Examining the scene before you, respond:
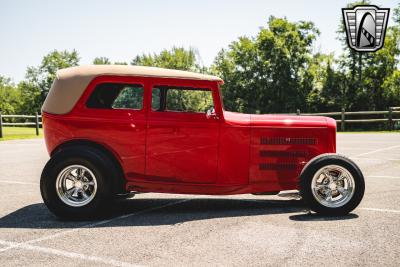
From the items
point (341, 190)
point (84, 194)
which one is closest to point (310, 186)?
point (341, 190)

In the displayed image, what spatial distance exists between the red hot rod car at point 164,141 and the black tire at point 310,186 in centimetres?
1

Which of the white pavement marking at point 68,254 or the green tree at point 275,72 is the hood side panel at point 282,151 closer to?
the white pavement marking at point 68,254

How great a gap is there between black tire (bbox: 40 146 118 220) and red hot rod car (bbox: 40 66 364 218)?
0.03 m

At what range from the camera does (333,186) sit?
17.3 ft

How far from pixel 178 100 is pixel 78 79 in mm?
1340

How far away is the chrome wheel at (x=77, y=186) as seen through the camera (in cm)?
504

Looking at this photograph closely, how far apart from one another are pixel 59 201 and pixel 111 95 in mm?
1495

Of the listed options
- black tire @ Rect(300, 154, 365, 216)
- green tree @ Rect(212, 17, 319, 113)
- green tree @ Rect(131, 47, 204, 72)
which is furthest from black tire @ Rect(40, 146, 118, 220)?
green tree @ Rect(131, 47, 204, 72)

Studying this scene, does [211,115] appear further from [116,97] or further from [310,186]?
[310,186]

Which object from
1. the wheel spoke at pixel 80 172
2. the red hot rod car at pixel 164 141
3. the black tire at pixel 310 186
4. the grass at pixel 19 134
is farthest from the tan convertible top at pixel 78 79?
the grass at pixel 19 134

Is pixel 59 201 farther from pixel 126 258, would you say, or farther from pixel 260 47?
pixel 260 47

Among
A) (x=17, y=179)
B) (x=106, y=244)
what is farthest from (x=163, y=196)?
(x=17, y=179)

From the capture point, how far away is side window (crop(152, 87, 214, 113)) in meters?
5.26

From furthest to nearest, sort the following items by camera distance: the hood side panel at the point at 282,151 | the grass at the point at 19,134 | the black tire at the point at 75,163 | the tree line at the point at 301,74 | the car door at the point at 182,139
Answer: the tree line at the point at 301,74 < the grass at the point at 19,134 < the hood side panel at the point at 282,151 < the car door at the point at 182,139 < the black tire at the point at 75,163
